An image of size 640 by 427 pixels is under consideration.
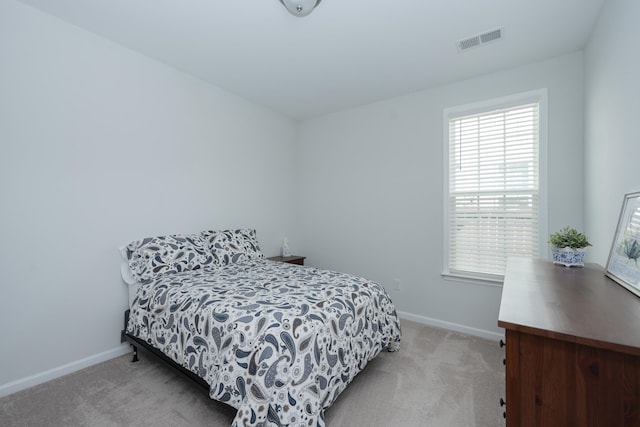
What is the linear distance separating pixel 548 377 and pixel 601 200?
5.87 feet

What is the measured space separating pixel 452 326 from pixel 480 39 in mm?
2716

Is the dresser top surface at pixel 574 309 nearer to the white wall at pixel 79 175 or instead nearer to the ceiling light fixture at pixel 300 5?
the ceiling light fixture at pixel 300 5

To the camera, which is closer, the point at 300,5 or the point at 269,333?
the point at 269,333

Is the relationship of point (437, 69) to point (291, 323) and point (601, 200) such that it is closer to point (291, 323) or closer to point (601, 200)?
point (601, 200)

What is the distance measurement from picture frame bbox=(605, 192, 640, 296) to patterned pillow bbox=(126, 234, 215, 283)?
9.38 ft

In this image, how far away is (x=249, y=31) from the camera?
224 centimetres

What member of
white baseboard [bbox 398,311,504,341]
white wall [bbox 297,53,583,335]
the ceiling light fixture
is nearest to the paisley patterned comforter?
white baseboard [bbox 398,311,504,341]

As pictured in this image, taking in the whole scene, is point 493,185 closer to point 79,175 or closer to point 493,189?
point 493,189

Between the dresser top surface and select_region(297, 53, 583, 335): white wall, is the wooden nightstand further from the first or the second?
the dresser top surface

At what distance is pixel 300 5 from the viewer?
181cm

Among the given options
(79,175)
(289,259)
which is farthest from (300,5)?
(289,259)

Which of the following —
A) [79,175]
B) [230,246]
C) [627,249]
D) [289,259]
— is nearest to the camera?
[627,249]

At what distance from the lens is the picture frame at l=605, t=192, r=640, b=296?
1.27 meters

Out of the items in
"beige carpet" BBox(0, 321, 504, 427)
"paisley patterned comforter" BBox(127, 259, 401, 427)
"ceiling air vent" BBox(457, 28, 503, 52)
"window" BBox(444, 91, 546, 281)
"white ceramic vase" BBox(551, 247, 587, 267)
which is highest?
"ceiling air vent" BBox(457, 28, 503, 52)
